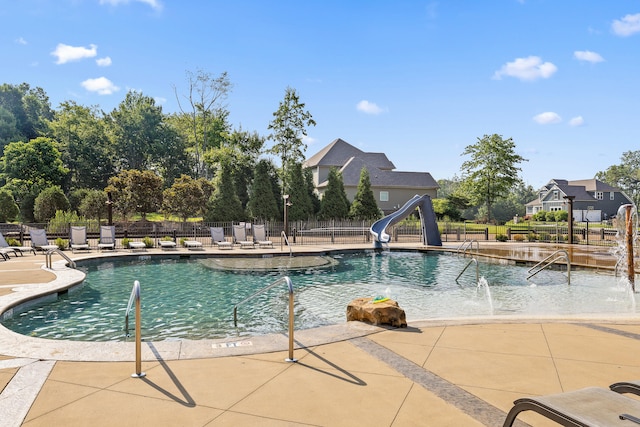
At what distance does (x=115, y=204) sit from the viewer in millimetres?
31938

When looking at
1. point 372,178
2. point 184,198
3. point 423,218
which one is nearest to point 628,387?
point 423,218

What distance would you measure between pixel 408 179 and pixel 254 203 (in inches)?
769

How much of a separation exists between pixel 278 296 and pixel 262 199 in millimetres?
24447

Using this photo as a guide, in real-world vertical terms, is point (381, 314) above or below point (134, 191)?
below

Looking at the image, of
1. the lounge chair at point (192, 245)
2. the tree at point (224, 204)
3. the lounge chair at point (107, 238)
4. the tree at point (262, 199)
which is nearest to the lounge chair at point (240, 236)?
the lounge chair at point (192, 245)

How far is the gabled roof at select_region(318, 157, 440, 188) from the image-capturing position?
44281 millimetres

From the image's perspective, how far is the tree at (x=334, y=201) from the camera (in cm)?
3656

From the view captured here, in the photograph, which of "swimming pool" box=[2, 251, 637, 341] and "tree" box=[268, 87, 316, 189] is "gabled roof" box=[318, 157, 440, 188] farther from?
"swimming pool" box=[2, 251, 637, 341]

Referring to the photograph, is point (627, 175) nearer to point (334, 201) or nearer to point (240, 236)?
point (334, 201)

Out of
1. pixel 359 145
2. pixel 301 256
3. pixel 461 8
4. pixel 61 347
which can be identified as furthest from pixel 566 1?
pixel 359 145

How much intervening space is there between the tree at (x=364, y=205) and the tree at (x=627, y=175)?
68625mm

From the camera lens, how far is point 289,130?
38.2 meters

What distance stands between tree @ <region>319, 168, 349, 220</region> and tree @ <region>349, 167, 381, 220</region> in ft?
2.53

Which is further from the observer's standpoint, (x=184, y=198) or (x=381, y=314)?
(x=184, y=198)
